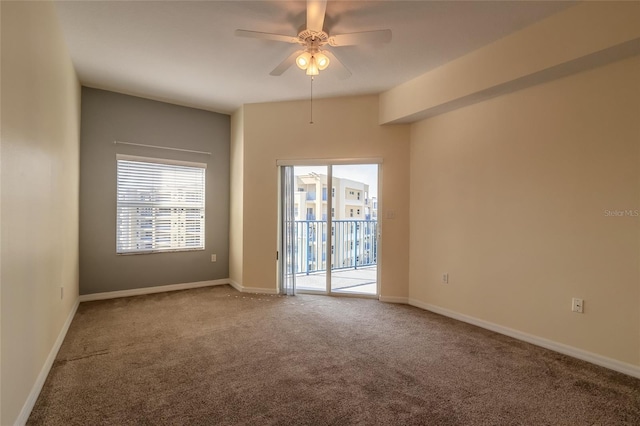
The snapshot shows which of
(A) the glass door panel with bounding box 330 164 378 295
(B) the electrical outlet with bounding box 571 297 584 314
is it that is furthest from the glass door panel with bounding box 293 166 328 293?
(B) the electrical outlet with bounding box 571 297 584 314

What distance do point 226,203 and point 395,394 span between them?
3.82 meters

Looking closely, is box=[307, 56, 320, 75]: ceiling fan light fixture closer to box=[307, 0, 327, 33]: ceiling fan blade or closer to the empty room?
the empty room

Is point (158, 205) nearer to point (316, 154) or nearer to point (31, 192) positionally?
point (316, 154)

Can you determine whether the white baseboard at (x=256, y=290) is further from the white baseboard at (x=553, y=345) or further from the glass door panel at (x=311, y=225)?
the white baseboard at (x=553, y=345)

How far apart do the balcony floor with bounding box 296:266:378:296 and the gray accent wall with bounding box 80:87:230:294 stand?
52.9 inches

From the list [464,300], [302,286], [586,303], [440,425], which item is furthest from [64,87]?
[586,303]

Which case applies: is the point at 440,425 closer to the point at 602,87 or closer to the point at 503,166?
the point at 503,166

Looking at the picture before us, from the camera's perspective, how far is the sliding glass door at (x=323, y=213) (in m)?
4.32

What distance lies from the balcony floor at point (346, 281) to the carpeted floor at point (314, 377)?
43.8 inches

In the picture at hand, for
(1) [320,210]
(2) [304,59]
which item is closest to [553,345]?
(1) [320,210]

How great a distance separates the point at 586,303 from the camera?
2449 mm

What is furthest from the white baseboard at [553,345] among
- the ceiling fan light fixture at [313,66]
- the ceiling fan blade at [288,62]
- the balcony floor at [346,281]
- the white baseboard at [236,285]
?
the ceiling fan blade at [288,62]

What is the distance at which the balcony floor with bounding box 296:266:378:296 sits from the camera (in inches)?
176

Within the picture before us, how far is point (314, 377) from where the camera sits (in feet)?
7.06
